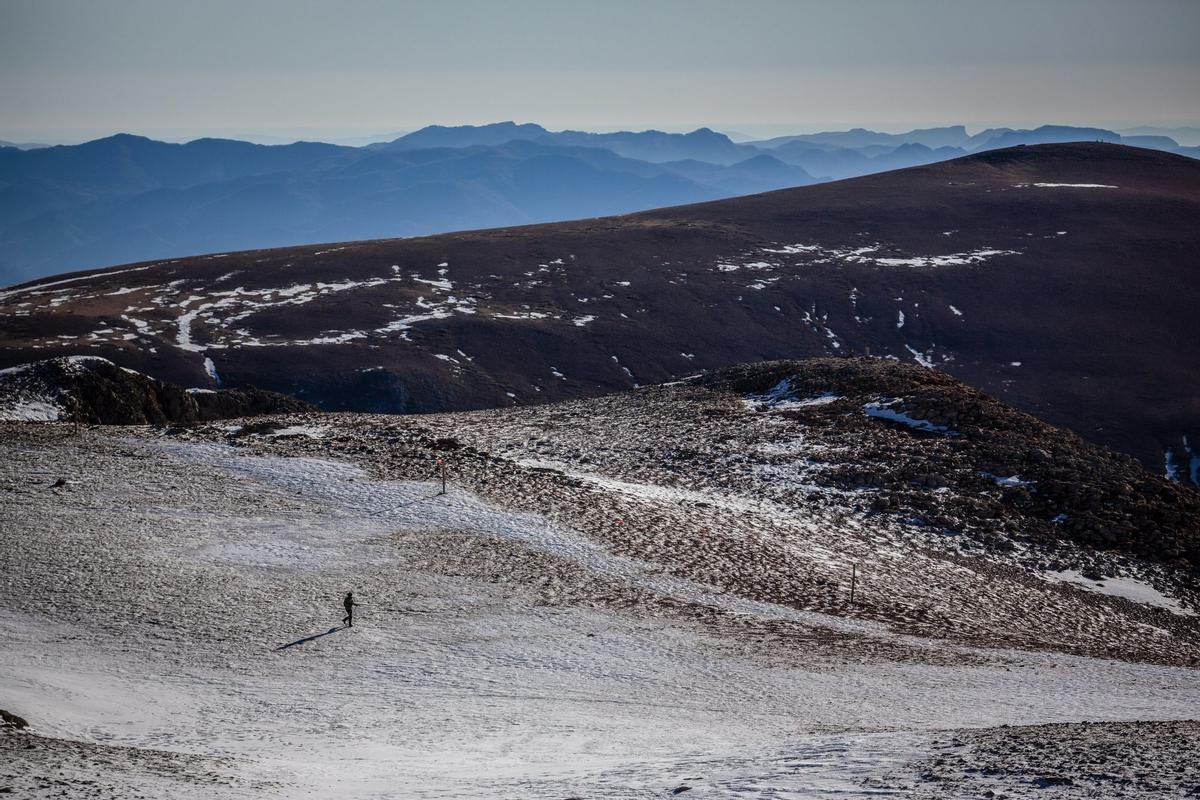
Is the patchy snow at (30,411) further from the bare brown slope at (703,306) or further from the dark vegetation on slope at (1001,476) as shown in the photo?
the bare brown slope at (703,306)

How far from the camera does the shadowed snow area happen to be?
48.4 feet

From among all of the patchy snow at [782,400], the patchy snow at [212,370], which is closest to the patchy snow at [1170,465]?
the patchy snow at [782,400]

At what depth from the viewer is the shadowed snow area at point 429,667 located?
48.4ft

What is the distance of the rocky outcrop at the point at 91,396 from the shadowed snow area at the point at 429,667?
1036 cm

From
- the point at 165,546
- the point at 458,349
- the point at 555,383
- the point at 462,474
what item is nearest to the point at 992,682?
the point at 462,474

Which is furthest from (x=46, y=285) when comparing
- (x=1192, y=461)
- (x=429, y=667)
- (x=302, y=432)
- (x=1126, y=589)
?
(x=1192, y=461)

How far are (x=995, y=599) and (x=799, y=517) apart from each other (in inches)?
289

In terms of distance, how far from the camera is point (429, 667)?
20.5 meters

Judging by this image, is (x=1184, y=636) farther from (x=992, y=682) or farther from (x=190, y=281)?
(x=190, y=281)

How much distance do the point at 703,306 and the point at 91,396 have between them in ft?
256

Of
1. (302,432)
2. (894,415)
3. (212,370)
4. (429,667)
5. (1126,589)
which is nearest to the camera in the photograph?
(429,667)

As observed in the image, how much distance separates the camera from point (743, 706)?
1927 cm

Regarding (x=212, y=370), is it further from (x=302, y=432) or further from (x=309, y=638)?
(x=309, y=638)

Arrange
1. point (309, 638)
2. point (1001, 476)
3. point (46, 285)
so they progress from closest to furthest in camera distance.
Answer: point (309, 638) < point (1001, 476) < point (46, 285)
